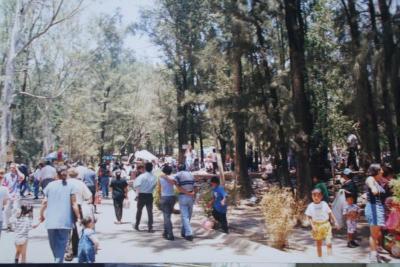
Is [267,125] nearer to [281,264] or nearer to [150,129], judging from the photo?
[150,129]

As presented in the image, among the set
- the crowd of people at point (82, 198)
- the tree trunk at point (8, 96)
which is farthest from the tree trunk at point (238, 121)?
the tree trunk at point (8, 96)

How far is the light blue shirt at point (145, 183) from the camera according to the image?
205 inches

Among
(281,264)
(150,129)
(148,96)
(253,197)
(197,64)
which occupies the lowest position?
(281,264)

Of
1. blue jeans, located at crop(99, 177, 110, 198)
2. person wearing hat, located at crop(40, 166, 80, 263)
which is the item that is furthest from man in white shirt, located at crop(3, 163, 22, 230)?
blue jeans, located at crop(99, 177, 110, 198)

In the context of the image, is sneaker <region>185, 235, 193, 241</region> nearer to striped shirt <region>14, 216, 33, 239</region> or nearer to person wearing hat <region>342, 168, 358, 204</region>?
striped shirt <region>14, 216, 33, 239</region>

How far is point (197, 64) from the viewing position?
207 inches

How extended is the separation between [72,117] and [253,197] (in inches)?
89.7

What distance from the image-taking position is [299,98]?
5699mm

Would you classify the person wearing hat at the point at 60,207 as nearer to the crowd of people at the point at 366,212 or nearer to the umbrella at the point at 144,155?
the umbrella at the point at 144,155

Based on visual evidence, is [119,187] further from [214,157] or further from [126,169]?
[214,157]

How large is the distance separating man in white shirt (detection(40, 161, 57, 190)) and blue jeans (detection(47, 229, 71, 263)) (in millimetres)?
449

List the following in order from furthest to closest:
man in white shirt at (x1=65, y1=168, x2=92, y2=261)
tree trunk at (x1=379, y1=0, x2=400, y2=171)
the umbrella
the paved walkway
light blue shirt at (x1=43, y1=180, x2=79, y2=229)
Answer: the umbrella
tree trunk at (x1=379, y1=0, x2=400, y2=171)
the paved walkway
man in white shirt at (x1=65, y1=168, x2=92, y2=261)
light blue shirt at (x1=43, y1=180, x2=79, y2=229)

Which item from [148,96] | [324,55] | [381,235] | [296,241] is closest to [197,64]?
[148,96]

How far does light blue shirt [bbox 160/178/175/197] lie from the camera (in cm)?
507
